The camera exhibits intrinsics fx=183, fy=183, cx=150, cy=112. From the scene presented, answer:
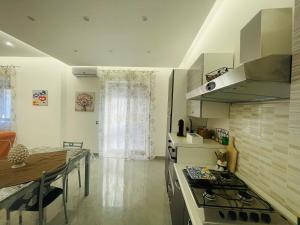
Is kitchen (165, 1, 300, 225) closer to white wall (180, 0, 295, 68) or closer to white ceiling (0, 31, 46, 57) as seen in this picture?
→ white wall (180, 0, 295, 68)

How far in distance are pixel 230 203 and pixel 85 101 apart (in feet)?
15.8

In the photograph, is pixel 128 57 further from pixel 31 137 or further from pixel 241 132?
pixel 31 137

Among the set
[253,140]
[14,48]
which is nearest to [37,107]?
[14,48]

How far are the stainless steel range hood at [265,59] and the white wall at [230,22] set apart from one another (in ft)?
0.79

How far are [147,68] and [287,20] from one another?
14.0 ft

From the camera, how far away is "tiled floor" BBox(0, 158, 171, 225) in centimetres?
239

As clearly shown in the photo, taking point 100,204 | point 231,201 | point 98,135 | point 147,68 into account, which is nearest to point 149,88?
point 147,68

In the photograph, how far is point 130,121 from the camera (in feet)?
16.5

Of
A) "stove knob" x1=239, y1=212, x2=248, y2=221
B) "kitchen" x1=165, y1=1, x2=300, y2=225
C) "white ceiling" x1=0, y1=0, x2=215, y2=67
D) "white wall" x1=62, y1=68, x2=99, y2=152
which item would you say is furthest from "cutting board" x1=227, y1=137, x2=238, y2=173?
"white wall" x1=62, y1=68, x2=99, y2=152

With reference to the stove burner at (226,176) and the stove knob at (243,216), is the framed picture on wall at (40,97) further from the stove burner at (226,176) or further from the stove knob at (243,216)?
the stove knob at (243,216)

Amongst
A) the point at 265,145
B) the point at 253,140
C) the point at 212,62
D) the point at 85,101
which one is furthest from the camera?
the point at 85,101

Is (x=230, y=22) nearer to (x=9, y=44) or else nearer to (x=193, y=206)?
(x=193, y=206)

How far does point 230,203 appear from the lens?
116cm

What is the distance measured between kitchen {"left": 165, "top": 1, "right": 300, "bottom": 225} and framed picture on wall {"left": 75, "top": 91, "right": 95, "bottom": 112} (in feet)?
12.2
